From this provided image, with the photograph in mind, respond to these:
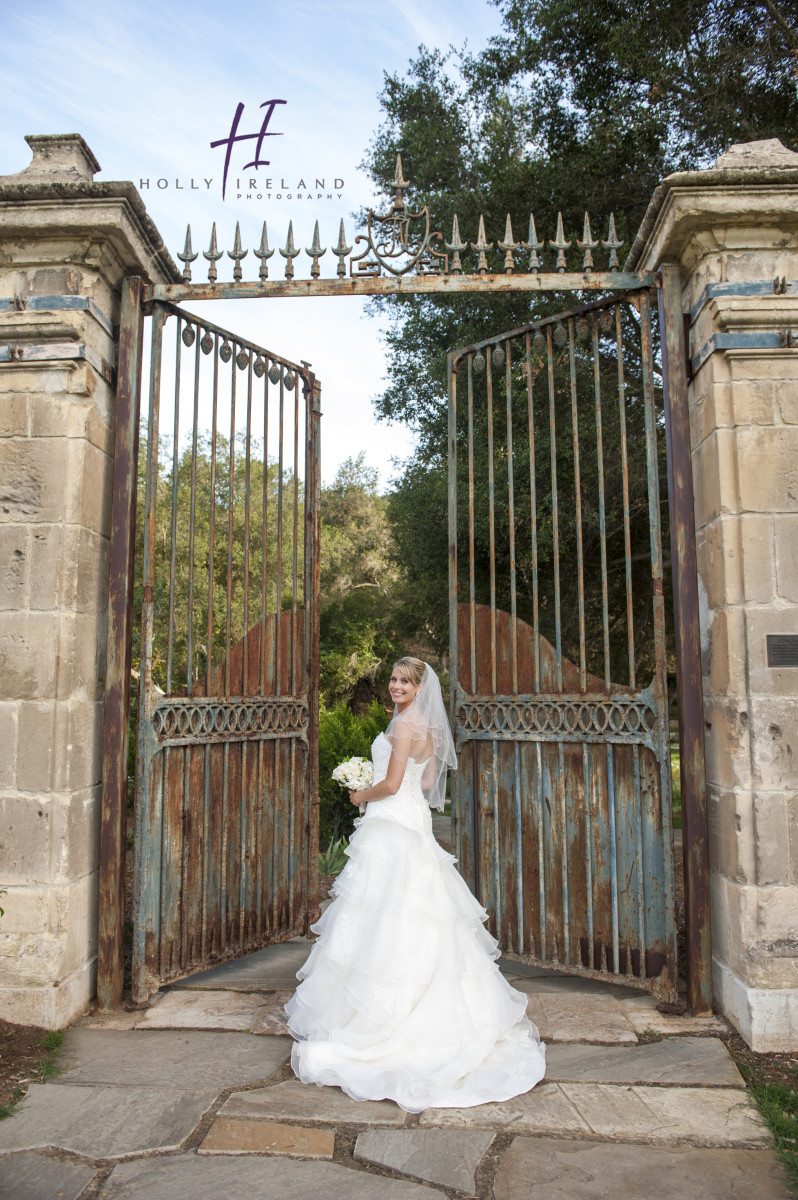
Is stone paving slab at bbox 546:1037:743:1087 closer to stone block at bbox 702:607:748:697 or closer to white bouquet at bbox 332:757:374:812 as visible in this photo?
white bouquet at bbox 332:757:374:812

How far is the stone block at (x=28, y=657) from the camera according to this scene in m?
3.74

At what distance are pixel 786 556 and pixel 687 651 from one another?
2.07 feet

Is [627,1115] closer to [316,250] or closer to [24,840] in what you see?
[24,840]

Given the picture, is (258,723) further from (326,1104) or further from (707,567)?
(707,567)

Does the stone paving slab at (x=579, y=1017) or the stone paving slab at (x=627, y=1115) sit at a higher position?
the stone paving slab at (x=627, y=1115)

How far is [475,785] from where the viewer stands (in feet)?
14.1

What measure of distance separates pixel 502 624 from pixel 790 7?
8.21 meters

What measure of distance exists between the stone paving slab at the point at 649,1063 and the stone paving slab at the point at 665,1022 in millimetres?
92

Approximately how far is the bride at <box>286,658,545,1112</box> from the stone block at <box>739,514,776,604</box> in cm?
152

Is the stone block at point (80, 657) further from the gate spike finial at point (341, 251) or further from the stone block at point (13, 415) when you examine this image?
the gate spike finial at point (341, 251)

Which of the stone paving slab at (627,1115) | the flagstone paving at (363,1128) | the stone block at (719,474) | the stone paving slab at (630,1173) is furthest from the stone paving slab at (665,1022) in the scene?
the stone block at (719,474)

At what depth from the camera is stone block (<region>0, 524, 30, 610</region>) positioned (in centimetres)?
381

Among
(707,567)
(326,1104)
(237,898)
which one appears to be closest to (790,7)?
(707,567)

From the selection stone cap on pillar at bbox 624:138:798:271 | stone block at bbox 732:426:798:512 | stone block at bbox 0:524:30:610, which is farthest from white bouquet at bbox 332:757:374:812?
stone cap on pillar at bbox 624:138:798:271
